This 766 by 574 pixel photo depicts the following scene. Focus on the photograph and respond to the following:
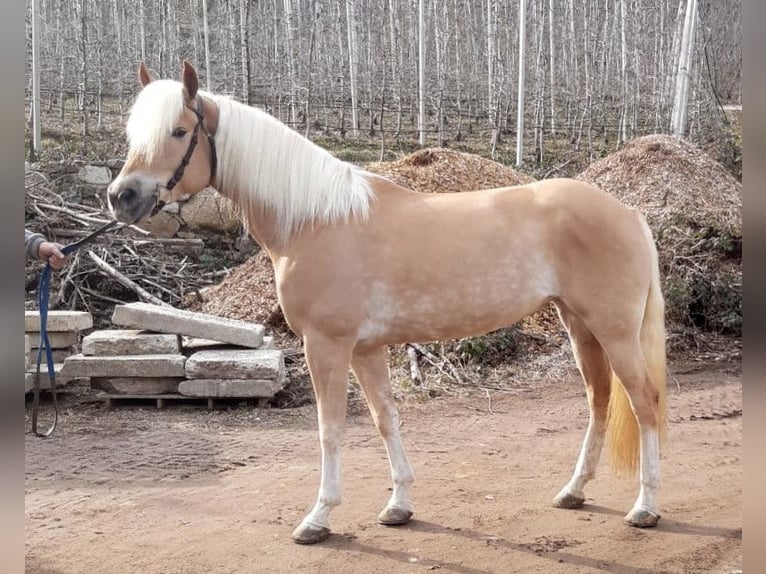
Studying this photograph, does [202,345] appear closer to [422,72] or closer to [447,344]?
[447,344]

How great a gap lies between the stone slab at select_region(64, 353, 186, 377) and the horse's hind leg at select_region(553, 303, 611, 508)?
3.47 m

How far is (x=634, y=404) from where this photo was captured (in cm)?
336

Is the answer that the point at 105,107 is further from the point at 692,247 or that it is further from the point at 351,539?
the point at 351,539

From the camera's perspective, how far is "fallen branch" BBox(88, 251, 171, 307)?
7.56m

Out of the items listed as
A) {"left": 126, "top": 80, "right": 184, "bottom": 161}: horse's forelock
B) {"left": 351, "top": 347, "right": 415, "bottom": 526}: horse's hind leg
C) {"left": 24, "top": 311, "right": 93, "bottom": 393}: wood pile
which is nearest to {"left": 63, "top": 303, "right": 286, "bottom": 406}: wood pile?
{"left": 24, "top": 311, "right": 93, "bottom": 393}: wood pile

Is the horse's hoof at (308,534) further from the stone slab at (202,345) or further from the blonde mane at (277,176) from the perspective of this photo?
the stone slab at (202,345)

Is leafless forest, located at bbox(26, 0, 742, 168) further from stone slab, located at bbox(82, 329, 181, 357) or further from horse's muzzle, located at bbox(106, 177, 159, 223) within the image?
horse's muzzle, located at bbox(106, 177, 159, 223)

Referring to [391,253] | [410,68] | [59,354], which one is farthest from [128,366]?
[410,68]

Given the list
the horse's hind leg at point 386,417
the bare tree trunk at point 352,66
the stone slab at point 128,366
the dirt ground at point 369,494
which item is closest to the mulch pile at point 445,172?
the dirt ground at point 369,494

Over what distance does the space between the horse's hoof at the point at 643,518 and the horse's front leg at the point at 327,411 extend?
1.44 metres

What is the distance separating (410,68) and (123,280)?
1223cm
